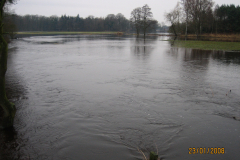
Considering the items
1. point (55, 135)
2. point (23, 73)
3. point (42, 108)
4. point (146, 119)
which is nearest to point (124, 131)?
point (146, 119)

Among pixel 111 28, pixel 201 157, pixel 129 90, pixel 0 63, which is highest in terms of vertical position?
pixel 111 28

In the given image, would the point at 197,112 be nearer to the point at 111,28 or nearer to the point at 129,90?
the point at 129,90

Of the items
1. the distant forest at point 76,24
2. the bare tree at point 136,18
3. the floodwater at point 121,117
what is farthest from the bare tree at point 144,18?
the floodwater at point 121,117

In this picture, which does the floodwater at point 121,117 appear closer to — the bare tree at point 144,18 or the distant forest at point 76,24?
the bare tree at point 144,18

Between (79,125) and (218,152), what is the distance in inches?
148

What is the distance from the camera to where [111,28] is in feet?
461

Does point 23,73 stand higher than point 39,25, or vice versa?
point 39,25

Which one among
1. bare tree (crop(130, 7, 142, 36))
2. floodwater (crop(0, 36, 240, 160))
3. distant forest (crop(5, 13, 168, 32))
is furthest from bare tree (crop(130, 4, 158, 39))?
floodwater (crop(0, 36, 240, 160))

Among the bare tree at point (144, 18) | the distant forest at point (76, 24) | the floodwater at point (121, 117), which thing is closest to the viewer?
the floodwater at point (121, 117)

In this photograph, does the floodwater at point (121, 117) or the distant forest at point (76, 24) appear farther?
the distant forest at point (76, 24)

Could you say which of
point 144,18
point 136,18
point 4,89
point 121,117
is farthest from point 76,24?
point 4,89

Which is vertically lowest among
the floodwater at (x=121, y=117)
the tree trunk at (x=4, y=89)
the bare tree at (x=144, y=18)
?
the floodwater at (x=121, y=117)

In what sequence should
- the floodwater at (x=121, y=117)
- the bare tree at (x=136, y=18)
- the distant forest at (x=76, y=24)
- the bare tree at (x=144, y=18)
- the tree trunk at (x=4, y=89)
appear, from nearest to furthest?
the floodwater at (x=121, y=117) < the tree trunk at (x=4, y=89) < the bare tree at (x=144, y=18) < the bare tree at (x=136, y=18) < the distant forest at (x=76, y=24)

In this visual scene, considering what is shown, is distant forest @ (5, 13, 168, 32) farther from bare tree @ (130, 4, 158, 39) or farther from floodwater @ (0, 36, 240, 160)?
floodwater @ (0, 36, 240, 160)
